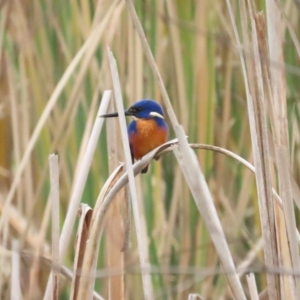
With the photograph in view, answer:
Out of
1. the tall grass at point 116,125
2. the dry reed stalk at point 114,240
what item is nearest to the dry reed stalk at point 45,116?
the tall grass at point 116,125

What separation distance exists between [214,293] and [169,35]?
0.55 m

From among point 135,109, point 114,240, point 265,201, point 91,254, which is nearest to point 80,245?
point 91,254

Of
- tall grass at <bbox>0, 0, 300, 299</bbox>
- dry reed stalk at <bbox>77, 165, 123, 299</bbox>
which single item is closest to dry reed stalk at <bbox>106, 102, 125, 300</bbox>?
tall grass at <bbox>0, 0, 300, 299</bbox>

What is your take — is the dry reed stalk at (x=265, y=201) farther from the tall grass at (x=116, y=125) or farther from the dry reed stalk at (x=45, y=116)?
the dry reed stalk at (x=45, y=116)

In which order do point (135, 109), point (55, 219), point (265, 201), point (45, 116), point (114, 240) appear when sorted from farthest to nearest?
point (135, 109) < point (45, 116) < point (114, 240) < point (55, 219) < point (265, 201)

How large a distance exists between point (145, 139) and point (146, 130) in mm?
20

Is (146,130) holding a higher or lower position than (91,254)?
higher

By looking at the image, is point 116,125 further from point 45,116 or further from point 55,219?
point 55,219

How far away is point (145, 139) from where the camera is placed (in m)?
1.44

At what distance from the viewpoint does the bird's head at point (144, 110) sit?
4.51 ft

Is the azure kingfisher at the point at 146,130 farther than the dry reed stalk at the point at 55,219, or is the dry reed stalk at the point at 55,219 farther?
the azure kingfisher at the point at 146,130

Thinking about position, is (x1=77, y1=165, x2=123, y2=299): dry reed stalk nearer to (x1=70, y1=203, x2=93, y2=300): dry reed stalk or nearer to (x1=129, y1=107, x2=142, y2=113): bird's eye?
(x1=70, y1=203, x2=93, y2=300): dry reed stalk

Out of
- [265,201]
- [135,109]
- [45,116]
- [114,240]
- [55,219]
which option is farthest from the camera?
[135,109]

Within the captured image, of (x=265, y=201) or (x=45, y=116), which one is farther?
(x=45, y=116)
